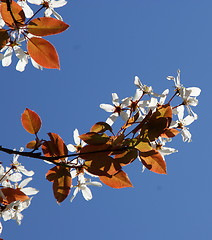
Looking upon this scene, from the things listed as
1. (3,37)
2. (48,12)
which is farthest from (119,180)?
(48,12)

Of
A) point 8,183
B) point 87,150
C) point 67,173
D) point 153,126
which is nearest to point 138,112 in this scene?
point 153,126

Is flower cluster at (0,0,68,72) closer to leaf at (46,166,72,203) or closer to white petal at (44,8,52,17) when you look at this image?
white petal at (44,8,52,17)

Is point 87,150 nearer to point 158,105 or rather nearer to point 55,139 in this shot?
point 55,139

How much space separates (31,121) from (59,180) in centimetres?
22

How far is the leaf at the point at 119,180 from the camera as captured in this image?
0.98 m

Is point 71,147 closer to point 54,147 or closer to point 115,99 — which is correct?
point 54,147

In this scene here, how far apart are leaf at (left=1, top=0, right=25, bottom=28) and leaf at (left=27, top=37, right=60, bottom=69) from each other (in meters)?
0.07

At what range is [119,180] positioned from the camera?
3.23 ft

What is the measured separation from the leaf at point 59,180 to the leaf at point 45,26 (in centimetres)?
42

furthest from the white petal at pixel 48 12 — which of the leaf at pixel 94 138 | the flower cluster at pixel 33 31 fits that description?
the leaf at pixel 94 138

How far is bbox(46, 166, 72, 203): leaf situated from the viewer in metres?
1.00

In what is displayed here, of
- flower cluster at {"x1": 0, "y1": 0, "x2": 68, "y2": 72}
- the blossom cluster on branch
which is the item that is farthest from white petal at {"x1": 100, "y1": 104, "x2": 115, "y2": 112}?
flower cluster at {"x1": 0, "y1": 0, "x2": 68, "y2": 72}

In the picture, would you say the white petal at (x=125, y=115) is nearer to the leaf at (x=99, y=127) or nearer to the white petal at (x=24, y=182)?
the leaf at (x=99, y=127)

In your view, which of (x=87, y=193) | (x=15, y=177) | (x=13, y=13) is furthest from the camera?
(x=15, y=177)
